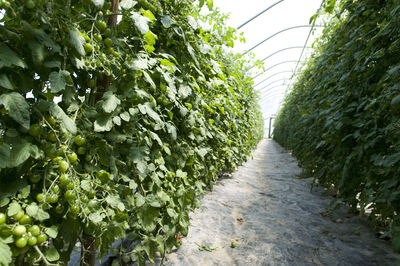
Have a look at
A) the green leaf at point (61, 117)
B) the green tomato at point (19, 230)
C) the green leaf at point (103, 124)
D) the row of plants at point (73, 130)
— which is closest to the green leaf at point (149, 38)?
the row of plants at point (73, 130)

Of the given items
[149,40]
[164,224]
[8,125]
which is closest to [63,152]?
[8,125]

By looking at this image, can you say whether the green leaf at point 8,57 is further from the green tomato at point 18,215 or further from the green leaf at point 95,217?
the green leaf at point 95,217

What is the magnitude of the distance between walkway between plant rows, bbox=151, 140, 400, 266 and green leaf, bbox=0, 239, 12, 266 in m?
1.20

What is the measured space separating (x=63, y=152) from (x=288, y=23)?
1027 centimetres

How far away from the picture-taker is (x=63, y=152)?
833mm

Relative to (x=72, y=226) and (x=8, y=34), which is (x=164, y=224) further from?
(x=8, y=34)

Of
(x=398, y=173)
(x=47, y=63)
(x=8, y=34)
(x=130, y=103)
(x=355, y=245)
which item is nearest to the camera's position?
(x=8, y=34)

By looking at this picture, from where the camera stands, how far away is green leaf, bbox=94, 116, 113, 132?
985 millimetres

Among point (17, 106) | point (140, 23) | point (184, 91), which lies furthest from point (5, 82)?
point (184, 91)

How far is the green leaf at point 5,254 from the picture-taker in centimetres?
62

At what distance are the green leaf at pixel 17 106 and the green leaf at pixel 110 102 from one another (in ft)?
1.01

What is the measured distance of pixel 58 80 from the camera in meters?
0.81

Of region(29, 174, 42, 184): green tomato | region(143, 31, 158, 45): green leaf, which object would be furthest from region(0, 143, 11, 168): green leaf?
region(143, 31, 158, 45): green leaf

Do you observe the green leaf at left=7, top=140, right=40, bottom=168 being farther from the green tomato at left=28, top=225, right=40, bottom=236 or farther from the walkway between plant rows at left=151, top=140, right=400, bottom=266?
the walkway between plant rows at left=151, top=140, right=400, bottom=266
